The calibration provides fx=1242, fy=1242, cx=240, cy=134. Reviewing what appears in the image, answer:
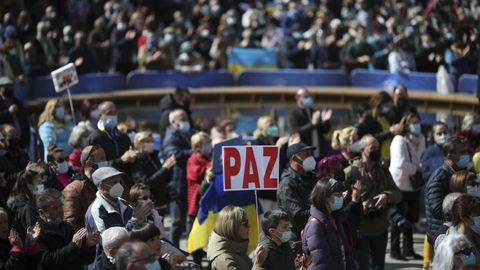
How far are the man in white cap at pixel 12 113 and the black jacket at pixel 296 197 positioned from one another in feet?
19.2

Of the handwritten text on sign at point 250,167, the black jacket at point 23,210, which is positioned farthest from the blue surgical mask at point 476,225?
the black jacket at point 23,210

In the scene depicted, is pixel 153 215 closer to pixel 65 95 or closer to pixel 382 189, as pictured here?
pixel 382 189

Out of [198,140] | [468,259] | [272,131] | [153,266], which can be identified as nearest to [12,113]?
[198,140]

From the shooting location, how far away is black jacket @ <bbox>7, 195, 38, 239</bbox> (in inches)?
444

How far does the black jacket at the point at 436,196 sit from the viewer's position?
12281mm

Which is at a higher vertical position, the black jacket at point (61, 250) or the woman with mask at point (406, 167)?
the black jacket at point (61, 250)

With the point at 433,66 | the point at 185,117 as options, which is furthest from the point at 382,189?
the point at 433,66

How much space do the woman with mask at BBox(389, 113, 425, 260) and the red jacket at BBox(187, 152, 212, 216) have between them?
2360 millimetres

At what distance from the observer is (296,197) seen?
12.0m

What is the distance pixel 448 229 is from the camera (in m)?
10.7

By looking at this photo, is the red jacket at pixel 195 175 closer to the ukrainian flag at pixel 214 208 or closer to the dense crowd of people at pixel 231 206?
the dense crowd of people at pixel 231 206

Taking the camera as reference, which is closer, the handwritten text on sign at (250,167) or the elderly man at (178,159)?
the handwritten text on sign at (250,167)

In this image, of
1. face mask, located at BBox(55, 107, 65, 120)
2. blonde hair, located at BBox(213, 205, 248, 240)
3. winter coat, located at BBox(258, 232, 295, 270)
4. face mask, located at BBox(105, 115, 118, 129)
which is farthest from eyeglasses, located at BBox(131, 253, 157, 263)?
face mask, located at BBox(55, 107, 65, 120)

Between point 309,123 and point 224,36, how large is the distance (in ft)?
32.4
